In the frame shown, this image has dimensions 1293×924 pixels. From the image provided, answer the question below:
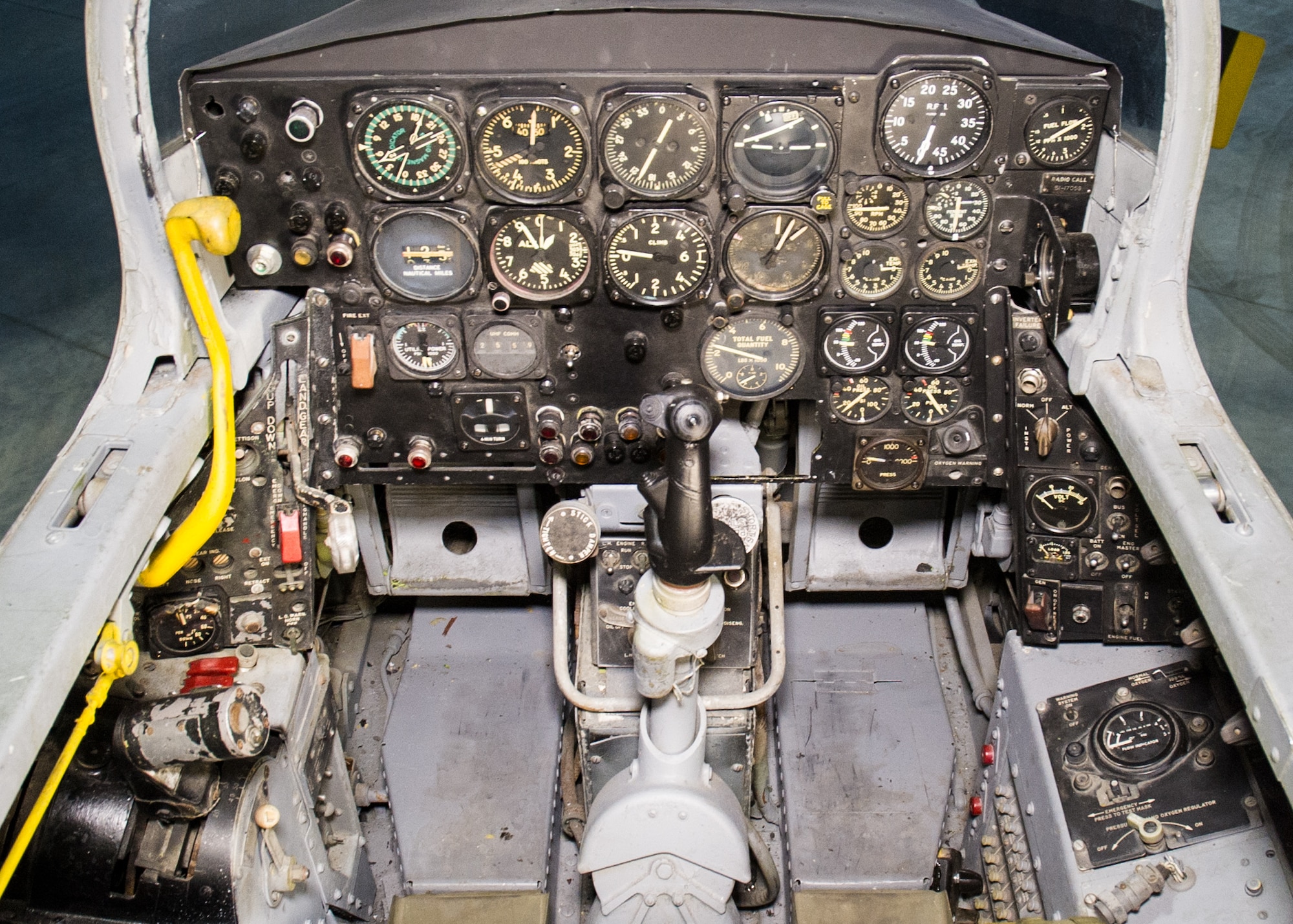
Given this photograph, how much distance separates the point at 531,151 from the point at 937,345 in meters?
1.27

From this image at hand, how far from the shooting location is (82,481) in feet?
8.04

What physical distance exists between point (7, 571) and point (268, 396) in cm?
95

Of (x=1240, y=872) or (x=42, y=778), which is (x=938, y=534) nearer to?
(x=1240, y=872)

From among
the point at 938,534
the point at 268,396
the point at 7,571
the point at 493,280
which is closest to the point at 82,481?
the point at 7,571

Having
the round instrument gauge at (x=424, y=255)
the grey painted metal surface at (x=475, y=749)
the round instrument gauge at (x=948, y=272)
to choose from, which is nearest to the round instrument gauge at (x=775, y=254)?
the round instrument gauge at (x=948, y=272)

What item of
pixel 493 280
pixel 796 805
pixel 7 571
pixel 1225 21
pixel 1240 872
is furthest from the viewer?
pixel 1225 21

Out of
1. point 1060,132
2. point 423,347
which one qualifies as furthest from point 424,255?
point 1060,132

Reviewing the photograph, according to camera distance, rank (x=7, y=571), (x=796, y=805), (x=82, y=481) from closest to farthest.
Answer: (x=7, y=571) → (x=82, y=481) → (x=796, y=805)

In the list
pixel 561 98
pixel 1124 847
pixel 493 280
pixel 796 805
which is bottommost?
pixel 796 805

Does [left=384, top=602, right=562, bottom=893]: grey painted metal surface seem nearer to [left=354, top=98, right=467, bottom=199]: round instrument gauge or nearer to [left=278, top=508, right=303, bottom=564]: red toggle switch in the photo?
[left=278, top=508, right=303, bottom=564]: red toggle switch

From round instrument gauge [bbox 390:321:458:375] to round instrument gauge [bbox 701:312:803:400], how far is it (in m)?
0.74

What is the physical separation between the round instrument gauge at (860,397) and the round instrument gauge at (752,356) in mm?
138

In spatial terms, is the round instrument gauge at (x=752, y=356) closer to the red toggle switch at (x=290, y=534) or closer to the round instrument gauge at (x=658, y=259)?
the round instrument gauge at (x=658, y=259)

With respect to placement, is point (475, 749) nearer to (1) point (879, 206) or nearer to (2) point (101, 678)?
(2) point (101, 678)
